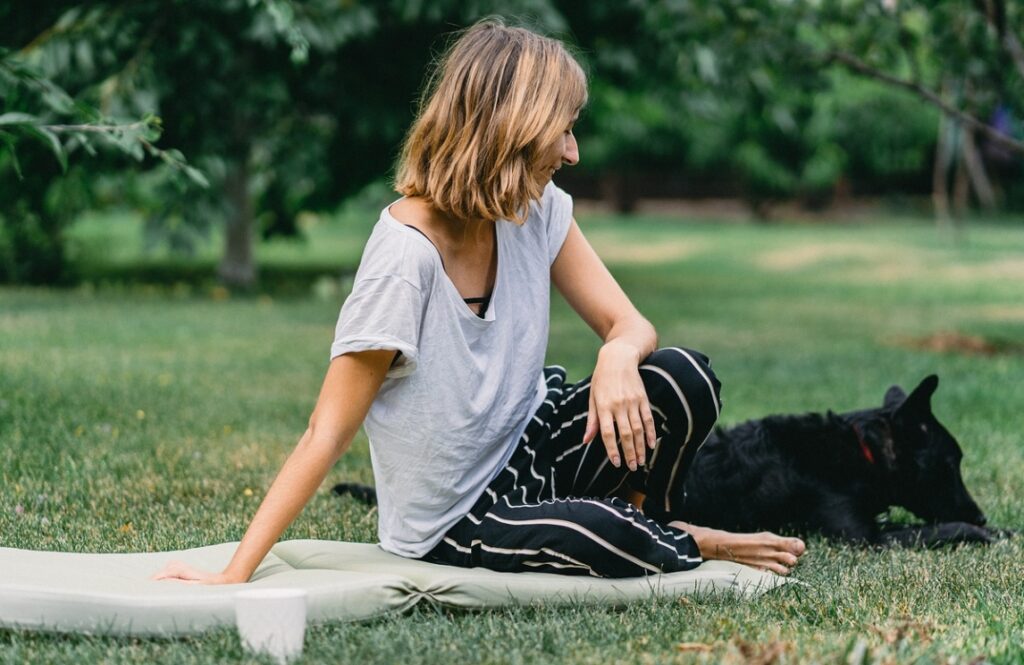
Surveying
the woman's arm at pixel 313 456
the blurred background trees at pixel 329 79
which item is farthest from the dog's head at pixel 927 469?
the blurred background trees at pixel 329 79

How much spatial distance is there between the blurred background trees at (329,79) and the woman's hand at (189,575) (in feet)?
7.69

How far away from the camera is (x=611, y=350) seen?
3.34m

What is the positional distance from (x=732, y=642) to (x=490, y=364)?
1.00m

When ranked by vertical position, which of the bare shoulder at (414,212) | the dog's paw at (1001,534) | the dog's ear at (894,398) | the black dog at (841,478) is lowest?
the dog's paw at (1001,534)

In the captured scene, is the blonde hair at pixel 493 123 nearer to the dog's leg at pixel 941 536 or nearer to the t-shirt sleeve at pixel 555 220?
the t-shirt sleeve at pixel 555 220

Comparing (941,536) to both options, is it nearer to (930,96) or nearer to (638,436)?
(638,436)

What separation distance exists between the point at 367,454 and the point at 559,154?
2.59 meters

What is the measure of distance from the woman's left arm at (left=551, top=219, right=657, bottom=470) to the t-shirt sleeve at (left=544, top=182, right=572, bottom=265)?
0.04 meters

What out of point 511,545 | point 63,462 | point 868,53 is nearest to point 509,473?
point 511,545

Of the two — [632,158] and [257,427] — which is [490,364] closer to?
[257,427]

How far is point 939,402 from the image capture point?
7047mm

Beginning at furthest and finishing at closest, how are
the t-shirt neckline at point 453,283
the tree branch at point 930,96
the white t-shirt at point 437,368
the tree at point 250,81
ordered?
the tree at point 250,81 < the tree branch at point 930,96 < the t-shirt neckline at point 453,283 < the white t-shirt at point 437,368

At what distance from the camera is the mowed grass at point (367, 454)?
9.30ft

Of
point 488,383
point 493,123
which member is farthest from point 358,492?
point 493,123
